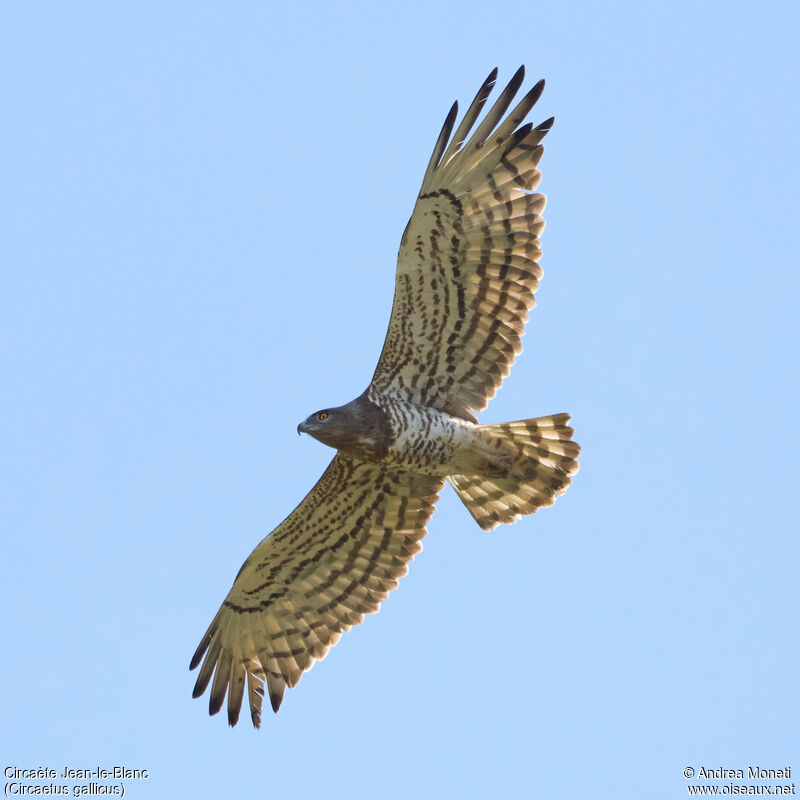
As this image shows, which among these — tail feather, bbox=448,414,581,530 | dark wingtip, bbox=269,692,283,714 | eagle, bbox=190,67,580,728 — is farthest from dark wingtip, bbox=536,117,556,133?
dark wingtip, bbox=269,692,283,714

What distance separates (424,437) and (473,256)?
151cm

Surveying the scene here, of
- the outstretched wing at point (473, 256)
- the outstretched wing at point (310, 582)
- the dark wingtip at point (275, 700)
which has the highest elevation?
the outstretched wing at point (473, 256)

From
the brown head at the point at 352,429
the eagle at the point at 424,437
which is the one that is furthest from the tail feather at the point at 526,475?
the brown head at the point at 352,429

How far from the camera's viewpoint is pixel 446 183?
408 inches

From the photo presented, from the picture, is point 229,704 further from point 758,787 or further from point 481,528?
point 758,787

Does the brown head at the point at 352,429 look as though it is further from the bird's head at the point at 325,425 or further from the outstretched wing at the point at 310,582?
the outstretched wing at the point at 310,582

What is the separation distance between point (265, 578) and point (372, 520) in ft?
3.55

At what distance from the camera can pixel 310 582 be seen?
1153cm

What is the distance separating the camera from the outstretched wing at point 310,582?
11273 mm

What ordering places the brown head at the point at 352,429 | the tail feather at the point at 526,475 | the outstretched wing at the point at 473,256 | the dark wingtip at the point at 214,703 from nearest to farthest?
the outstretched wing at the point at 473,256 → the brown head at the point at 352,429 → the tail feather at the point at 526,475 → the dark wingtip at the point at 214,703

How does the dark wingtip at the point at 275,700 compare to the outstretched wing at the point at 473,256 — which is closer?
the outstretched wing at the point at 473,256

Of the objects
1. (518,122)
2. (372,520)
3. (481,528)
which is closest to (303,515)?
(372,520)

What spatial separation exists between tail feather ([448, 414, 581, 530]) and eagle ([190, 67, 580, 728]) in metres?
0.01

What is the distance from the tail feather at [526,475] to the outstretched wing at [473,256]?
452 millimetres
